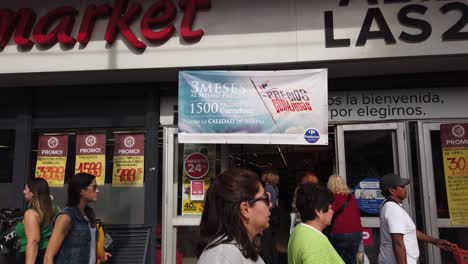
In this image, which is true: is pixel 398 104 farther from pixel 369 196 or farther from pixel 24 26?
pixel 24 26

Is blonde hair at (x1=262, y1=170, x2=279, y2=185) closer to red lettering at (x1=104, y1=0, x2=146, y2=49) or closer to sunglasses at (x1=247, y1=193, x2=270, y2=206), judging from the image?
red lettering at (x1=104, y1=0, x2=146, y2=49)

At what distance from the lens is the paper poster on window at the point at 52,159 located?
20.1 feet

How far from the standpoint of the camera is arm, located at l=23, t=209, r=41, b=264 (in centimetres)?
343

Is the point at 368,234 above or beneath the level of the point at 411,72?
beneath

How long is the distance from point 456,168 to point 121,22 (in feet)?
15.5

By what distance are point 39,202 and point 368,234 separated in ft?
13.1

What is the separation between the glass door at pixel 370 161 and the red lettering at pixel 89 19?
3476 mm

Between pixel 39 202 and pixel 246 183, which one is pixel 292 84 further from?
pixel 246 183

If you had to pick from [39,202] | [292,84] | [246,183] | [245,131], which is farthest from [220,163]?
[246,183]

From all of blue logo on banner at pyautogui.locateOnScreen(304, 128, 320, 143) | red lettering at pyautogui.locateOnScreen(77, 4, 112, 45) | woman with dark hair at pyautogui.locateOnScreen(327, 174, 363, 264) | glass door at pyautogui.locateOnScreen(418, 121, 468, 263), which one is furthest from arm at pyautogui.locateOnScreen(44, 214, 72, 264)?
glass door at pyautogui.locateOnScreen(418, 121, 468, 263)

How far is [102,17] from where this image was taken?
5.64 meters

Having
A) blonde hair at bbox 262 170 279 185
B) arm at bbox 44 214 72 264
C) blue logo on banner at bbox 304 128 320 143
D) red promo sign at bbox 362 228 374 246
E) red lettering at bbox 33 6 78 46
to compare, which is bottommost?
red promo sign at bbox 362 228 374 246

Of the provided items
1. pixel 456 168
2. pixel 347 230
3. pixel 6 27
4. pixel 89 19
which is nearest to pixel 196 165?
pixel 347 230

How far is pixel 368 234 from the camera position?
559cm
